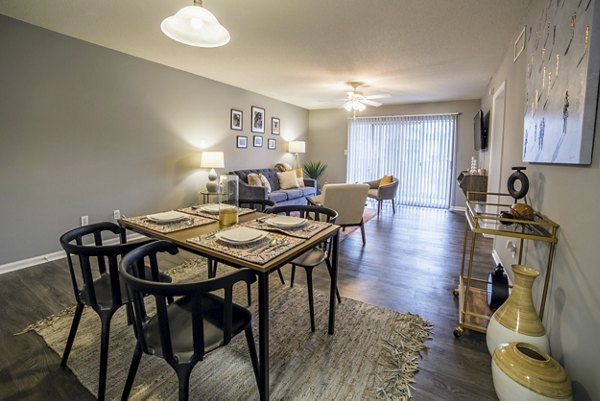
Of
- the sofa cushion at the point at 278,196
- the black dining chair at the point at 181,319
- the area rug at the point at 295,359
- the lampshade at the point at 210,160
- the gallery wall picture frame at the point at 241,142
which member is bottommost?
the area rug at the point at 295,359

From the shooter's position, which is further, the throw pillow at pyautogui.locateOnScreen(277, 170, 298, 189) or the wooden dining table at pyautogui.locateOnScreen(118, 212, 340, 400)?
the throw pillow at pyautogui.locateOnScreen(277, 170, 298, 189)

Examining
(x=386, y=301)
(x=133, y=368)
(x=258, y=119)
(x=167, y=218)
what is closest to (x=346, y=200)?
(x=386, y=301)

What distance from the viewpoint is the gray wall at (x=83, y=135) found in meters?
2.80

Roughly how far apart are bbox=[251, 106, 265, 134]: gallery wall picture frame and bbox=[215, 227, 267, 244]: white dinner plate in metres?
4.57

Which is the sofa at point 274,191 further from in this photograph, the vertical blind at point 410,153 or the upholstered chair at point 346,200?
the vertical blind at point 410,153

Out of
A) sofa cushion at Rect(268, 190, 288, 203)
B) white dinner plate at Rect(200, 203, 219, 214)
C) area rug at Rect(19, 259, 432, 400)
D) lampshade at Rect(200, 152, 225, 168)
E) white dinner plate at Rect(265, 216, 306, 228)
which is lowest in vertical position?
area rug at Rect(19, 259, 432, 400)

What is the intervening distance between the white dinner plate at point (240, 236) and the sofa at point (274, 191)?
317 centimetres

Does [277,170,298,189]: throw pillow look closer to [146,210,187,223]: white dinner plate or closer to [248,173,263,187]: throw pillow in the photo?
[248,173,263,187]: throw pillow

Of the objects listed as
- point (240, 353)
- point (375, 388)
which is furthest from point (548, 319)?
point (240, 353)

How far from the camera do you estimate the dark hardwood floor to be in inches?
59.2

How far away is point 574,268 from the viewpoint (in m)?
1.35

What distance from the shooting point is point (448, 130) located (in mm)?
6402

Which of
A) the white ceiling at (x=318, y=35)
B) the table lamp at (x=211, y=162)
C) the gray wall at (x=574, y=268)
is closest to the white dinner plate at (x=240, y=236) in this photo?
the gray wall at (x=574, y=268)

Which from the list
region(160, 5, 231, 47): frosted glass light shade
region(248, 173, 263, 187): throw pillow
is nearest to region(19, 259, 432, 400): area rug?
region(160, 5, 231, 47): frosted glass light shade
